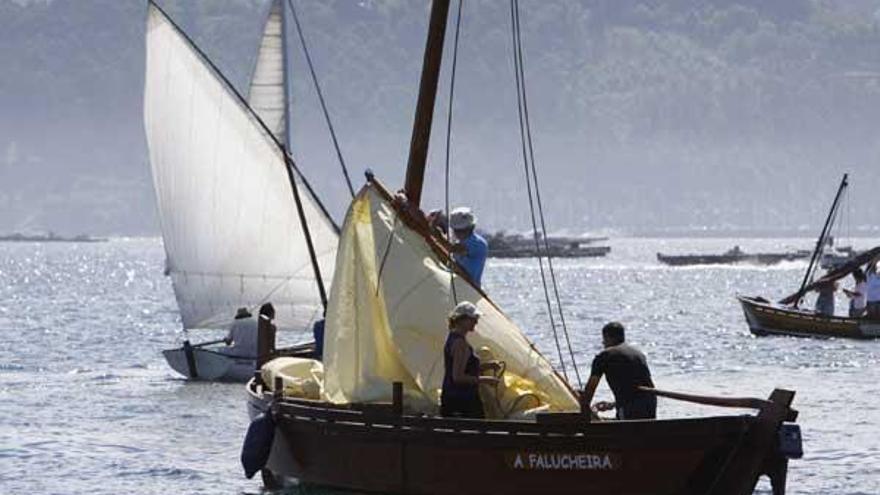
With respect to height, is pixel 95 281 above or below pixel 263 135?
below

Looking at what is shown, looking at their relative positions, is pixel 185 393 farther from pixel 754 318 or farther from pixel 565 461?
pixel 754 318

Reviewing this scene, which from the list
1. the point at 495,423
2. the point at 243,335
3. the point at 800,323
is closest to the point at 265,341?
the point at 495,423

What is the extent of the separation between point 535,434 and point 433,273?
3.40 m

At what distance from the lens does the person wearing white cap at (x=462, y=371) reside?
28.5 metres

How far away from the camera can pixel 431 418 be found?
93.3ft

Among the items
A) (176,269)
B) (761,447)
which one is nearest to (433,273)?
(761,447)

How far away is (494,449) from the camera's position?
90.9ft

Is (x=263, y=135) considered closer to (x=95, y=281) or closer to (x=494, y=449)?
(x=494, y=449)

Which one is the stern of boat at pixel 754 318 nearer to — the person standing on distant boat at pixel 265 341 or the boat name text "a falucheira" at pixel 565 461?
the person standing on distant boat at pixel 265 341

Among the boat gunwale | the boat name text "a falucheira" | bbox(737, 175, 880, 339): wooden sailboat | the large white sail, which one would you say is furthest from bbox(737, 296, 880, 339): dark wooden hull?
the boat name text "a falucheira"

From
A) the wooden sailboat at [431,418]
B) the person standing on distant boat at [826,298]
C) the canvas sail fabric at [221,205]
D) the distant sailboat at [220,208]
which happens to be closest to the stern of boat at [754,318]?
the person standing on distant boat at [826,298]

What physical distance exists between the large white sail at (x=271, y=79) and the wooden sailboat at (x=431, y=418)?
2685 centimetres

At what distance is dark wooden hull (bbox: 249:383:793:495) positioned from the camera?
26875mm

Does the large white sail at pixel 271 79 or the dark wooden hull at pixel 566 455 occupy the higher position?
the large white sail at pixel 271 79
